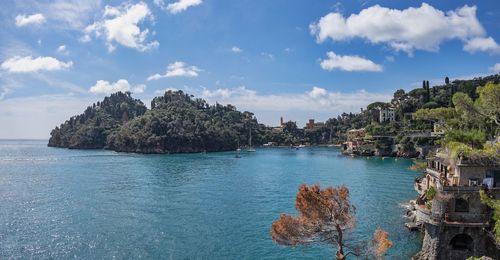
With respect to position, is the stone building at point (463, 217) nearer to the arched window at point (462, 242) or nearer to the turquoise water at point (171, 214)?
the arched window at point (462, 242)

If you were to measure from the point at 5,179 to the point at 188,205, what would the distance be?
53009 millimetres

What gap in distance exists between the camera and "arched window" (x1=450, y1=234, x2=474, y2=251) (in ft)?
96.3

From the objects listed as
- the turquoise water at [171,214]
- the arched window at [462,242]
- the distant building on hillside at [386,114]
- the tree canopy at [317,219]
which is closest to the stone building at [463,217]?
the arched window at [462,242]

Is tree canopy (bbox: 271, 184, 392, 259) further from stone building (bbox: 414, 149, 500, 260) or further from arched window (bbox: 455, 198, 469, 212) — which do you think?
arched window (bbox: 455, 198, 469, 212)

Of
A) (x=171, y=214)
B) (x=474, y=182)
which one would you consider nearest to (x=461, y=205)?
(x=474, y=182)

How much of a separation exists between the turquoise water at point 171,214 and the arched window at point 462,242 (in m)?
3.97

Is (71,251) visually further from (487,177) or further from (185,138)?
(185,138)

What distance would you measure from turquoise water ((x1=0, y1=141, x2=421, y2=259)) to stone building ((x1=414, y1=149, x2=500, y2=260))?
3.87m

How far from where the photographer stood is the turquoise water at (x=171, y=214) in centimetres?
3459

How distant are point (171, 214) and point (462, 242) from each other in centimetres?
3190

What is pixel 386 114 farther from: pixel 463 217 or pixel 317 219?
pixel 317 219

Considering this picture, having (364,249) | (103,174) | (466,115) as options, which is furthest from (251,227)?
(103,174)

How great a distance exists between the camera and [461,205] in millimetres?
29781

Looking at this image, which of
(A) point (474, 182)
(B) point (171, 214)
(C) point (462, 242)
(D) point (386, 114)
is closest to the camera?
(C) point (462, 242)
